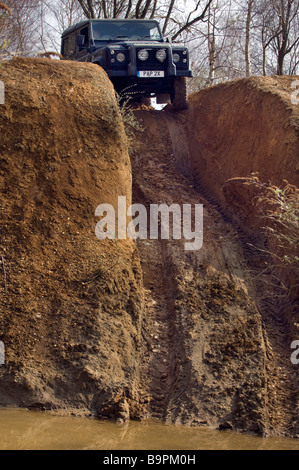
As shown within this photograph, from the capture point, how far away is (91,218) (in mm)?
7723

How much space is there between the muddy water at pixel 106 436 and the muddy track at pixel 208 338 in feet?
1.04

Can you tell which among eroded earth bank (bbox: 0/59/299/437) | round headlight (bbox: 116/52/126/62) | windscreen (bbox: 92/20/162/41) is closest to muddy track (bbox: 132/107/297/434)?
eroded earth bank (bbox: 0/59/299/437)

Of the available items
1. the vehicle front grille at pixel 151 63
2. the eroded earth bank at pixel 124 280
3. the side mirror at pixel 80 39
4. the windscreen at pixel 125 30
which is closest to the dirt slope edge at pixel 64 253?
the eroded earth bank at pixel 124 280

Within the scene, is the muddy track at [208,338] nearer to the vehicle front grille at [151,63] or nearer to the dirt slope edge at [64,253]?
the dirt slope edge at [64,253]

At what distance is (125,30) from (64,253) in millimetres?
7265

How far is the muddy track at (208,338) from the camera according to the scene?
20.1 feet

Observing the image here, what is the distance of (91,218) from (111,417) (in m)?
2.83

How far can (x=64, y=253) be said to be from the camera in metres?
7.25

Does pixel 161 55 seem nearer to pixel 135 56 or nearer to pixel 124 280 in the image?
pixel 135 56

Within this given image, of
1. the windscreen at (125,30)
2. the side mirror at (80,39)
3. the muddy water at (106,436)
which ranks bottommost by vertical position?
the muddy water at (106,436)

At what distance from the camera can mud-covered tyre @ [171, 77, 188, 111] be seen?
1197 centimetres

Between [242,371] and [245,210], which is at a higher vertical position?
[245,210]

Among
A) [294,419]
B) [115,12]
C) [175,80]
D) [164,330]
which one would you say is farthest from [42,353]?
[115,12]

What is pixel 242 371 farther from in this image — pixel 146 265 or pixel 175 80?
pixel 175 80
